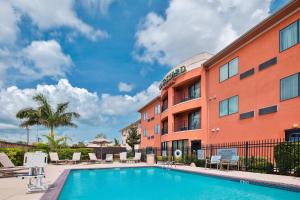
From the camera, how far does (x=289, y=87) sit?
14781 millimetres

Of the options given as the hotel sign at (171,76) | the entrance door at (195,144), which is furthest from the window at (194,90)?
the entrance door at (195,144)

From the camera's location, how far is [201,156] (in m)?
19.0

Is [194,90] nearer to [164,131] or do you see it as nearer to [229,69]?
[229,69]

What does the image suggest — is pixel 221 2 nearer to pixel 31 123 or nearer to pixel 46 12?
pixel 46 12

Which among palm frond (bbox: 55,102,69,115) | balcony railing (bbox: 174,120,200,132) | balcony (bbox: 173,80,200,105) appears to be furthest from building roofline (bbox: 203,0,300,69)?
palm frond (bbox: 55,102,69,115)

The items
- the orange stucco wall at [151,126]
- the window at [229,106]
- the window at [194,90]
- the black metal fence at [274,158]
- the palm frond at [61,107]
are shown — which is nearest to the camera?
the black metal fence at [274,158]

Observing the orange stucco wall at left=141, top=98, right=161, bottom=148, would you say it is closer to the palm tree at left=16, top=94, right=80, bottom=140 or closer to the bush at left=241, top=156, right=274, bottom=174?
the palm tree at left=16, top=94, right=80, bottom=140

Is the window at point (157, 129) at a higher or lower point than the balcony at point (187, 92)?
lower

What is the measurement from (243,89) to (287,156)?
7.28m

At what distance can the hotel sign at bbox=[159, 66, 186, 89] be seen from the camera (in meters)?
26.5

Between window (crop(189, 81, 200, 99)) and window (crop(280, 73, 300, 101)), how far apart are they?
34.1 feet

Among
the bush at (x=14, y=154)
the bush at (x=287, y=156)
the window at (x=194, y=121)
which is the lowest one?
the bush at (x=14, y=154)

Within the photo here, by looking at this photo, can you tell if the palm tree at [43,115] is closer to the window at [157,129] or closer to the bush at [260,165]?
the window at [157,129]

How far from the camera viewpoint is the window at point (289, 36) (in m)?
14.5
